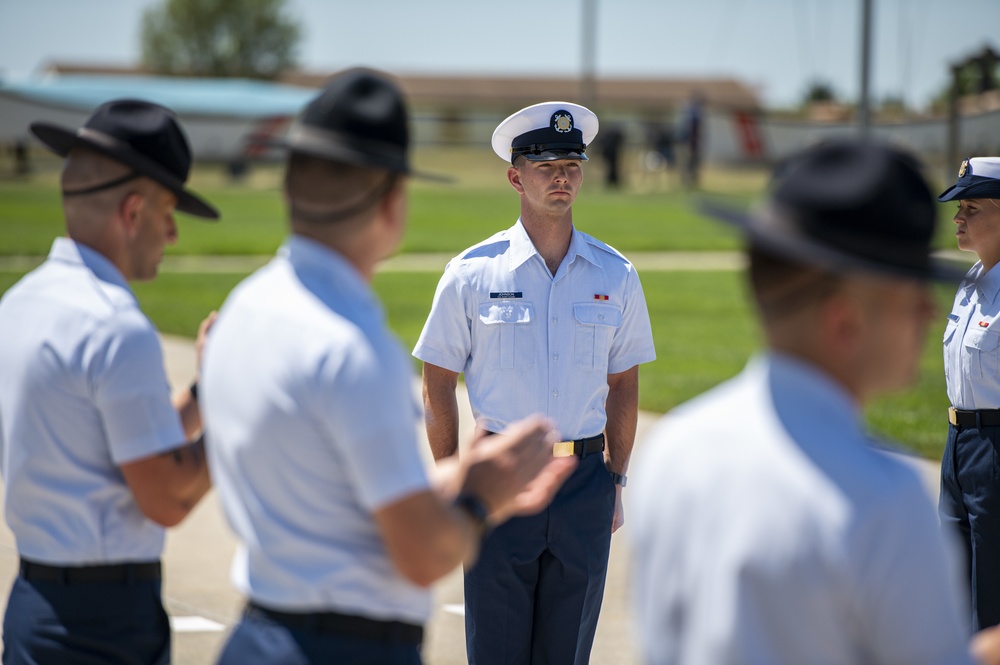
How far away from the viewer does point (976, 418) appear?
4535 mm

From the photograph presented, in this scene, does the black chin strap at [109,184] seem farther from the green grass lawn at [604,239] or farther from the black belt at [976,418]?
the black belt at [976,418]

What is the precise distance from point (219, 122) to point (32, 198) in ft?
61.4

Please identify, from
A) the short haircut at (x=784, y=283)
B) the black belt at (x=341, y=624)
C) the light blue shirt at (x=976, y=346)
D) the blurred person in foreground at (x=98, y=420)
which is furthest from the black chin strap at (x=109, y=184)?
the light blue shirt at (x=976, y=346)

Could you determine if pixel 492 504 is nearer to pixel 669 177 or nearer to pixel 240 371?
pixel 240 371

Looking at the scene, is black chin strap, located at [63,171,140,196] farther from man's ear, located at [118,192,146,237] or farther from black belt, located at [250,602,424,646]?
black belt, located at [250,602,424,646]

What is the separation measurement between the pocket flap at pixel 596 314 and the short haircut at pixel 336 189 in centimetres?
199

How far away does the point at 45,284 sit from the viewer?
2709mm

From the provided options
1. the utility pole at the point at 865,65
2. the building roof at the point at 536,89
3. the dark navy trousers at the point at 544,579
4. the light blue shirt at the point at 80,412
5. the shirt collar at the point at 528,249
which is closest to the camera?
the light blue shirt at the point at 80,412

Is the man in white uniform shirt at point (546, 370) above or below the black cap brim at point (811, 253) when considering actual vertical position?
below

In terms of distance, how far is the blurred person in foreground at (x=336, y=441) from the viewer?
2.07m

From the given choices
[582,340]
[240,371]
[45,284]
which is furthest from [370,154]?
[582,340]

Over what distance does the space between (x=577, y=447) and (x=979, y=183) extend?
1.93 metres

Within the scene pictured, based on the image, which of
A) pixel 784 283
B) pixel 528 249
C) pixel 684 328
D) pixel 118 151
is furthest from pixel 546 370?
pixel 684 328

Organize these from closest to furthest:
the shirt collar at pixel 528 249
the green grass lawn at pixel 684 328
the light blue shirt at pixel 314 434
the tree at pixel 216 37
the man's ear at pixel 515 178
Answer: the light blue shirt at pixel 314 434
the shirt collar at pixel 528 249
the man's ear at pixel 515 178
the green grass lawn at pixel 684 328
the tree at pixel 216 37
